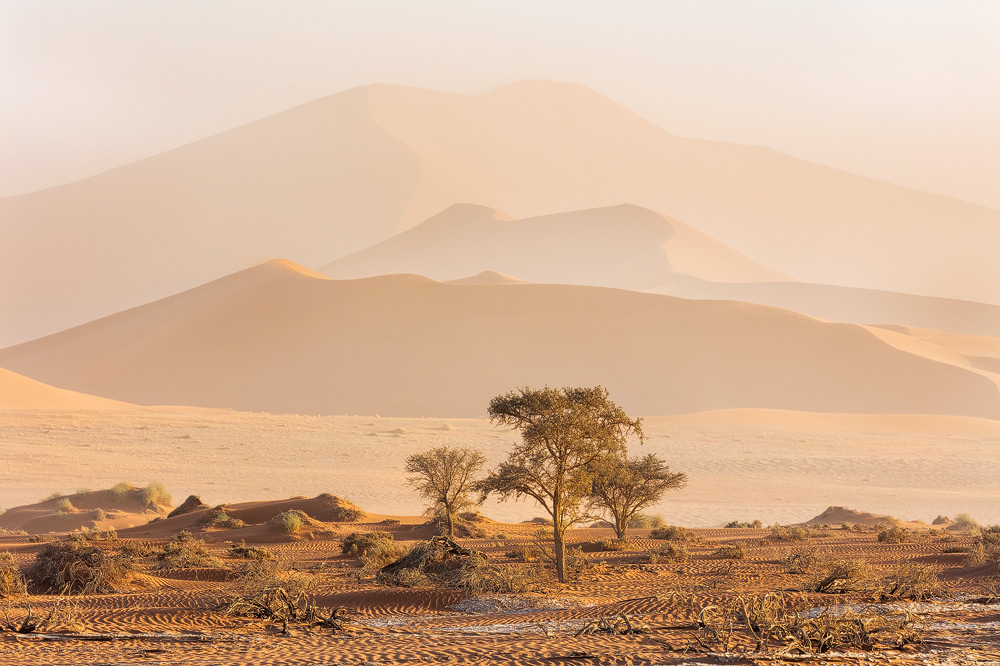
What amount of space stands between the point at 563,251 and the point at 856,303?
52994 mm

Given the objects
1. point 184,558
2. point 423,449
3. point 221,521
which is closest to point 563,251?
point 423,449

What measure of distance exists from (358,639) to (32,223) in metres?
195

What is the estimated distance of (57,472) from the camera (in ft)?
131

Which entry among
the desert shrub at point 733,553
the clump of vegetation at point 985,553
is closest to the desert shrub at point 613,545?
the desert shrub at point 733,553

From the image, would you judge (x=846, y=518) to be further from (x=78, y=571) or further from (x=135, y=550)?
(x=78, y=571)

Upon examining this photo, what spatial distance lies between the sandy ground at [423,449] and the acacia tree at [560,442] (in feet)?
58.7

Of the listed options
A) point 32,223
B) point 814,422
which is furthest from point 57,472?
point 32,223

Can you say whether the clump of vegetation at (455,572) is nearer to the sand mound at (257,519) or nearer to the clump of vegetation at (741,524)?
the sand mound at (257,519)

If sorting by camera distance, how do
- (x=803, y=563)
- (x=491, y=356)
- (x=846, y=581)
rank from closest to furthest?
(x=846, y=581)
(x=803, y=563)
(x=491, y=356)

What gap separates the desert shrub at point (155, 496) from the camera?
32.4 metres

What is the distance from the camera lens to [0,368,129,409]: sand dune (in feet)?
199

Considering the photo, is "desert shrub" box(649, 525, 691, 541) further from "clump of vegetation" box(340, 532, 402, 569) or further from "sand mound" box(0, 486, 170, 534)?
"sand mound" box(0, 486, 170, 534)

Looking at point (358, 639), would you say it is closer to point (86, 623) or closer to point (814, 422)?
point (86, 623)

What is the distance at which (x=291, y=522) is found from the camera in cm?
2467
